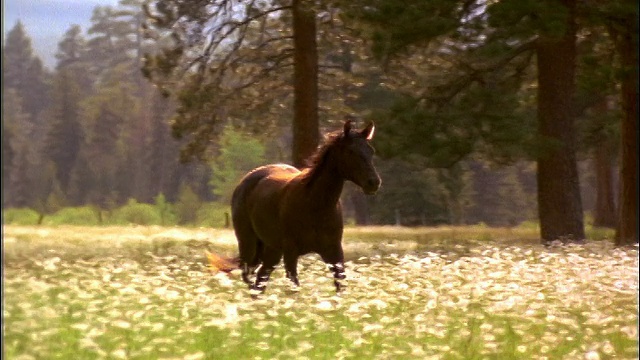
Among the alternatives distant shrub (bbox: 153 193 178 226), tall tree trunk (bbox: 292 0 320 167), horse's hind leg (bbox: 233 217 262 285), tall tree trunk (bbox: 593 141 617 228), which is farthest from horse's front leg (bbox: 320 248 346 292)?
tall tree trunk (bbox: 593 141 617 228)

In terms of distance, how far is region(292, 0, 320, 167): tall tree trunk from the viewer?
47.1 ft

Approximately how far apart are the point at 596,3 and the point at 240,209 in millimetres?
8239

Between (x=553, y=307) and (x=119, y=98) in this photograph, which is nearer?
(x=553, y=307)

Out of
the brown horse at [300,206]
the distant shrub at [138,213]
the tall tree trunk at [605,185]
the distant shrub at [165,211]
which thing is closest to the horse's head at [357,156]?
the brown horse at [300,206]

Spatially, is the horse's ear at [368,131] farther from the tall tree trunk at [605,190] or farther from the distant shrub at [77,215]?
the tall tree trunk at [605,190]

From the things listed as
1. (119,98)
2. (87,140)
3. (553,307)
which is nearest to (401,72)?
(119,98)

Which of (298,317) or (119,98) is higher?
(119,98)

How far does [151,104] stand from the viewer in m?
21.6

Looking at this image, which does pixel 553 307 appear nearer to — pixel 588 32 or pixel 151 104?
pixel 588 32

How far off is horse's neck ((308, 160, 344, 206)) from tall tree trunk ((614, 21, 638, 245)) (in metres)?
7.22

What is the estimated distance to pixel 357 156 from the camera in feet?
Result: 23.0

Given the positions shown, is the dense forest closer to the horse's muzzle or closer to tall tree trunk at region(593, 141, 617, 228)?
the horse's muzzle

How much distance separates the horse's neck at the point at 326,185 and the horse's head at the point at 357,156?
256 mm

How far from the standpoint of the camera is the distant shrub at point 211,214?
61.1 ft
